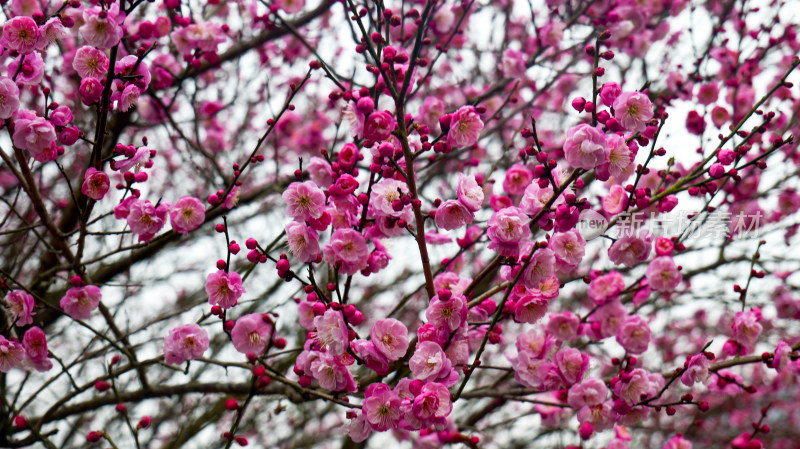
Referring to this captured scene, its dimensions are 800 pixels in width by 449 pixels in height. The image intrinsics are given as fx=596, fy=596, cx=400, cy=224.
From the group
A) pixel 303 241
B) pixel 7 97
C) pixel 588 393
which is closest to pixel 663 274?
pixel 588 393

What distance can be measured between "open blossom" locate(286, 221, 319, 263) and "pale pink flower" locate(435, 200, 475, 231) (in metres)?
0.45

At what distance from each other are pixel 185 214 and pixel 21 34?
0.86m

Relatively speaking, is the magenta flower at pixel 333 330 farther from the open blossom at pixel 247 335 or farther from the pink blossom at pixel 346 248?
the open blossom at pixel 247 335

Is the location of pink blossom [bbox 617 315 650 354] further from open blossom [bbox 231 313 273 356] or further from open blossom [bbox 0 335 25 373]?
open blossom [bbox 0 335 25 373]

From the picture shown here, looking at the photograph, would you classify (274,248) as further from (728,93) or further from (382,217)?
(728,93)

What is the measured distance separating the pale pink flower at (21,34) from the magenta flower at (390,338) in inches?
62.8

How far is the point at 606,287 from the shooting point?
2.91 metres

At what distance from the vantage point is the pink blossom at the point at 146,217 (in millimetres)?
2422

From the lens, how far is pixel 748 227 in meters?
3.98

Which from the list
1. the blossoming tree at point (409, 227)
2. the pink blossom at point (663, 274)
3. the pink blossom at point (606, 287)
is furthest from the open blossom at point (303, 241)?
the pink blossom at point (663, 274)

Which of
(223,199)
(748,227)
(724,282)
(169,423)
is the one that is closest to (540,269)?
(223,199)

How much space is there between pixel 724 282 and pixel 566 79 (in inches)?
86.4

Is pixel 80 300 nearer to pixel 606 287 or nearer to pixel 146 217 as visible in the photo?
pixel 146 217

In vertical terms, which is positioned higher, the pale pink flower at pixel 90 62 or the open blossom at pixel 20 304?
the pale pink flower at pixel 90 62
